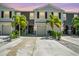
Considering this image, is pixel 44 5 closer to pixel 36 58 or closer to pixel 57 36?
pixel 57 36

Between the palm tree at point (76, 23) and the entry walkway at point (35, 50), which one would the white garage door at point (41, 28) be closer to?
the palm tree at point (76, 23)

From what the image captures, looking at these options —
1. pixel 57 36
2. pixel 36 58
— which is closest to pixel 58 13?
pixel 57 36

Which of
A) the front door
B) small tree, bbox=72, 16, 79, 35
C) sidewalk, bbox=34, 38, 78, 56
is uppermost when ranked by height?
small tree, bbox=72, 16, 79, 35

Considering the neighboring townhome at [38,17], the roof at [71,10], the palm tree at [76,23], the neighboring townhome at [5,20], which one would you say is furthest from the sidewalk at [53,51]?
the roof at [71,10]

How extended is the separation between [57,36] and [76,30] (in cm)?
2141

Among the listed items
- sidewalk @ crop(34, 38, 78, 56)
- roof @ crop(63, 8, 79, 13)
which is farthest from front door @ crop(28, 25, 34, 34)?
sidewalk @ crop(34, 38, 78, 56)

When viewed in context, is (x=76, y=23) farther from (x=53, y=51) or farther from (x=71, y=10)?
(x=53, y=51)

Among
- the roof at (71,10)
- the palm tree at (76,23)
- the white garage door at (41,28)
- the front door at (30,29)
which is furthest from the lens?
the roof at (71,10)

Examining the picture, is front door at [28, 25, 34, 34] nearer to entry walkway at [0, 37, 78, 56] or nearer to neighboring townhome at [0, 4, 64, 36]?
neighboring townhome at [0, 4, 64, 36]

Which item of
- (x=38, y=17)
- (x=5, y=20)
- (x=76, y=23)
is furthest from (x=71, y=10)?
(x=5, y=20)

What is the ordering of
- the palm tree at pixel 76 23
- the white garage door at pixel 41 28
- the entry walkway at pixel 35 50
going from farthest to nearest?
the white garage door at pixel 41 28 → the palm tree at pixel 76 23 → the entry walkway at pixel 35 50

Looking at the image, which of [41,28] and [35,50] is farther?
[41,28]

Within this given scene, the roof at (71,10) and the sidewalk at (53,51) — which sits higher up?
the roof at (71,10)

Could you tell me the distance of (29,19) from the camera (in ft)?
210
